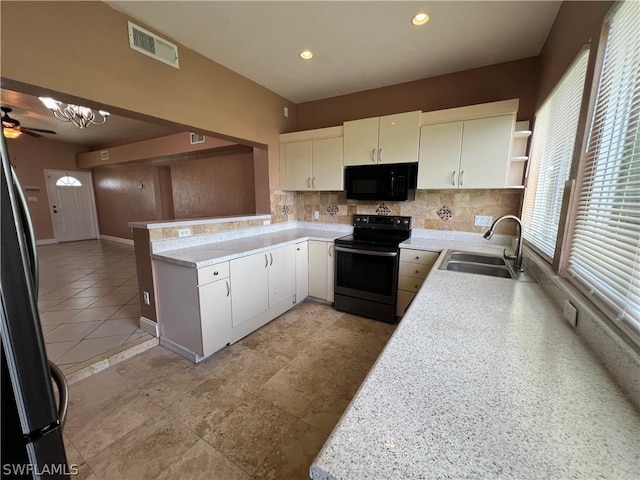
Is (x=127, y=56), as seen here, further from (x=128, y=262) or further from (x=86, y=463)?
(x=128, y=262)

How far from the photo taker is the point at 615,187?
98cm

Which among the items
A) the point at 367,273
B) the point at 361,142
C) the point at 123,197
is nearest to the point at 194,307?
the point at 367,273

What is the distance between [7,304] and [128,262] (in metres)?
5.33

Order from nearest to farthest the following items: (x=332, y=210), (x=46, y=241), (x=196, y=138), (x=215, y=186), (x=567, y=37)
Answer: (x=567, y=37)
(x=332, y=210)
(x=196, y=138)
(x=215, y=186)
(x=46, y=241)

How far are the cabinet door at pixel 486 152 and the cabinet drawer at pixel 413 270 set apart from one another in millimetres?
869

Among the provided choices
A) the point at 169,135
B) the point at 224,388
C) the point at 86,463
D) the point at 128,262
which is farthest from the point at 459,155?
the point at 128,262

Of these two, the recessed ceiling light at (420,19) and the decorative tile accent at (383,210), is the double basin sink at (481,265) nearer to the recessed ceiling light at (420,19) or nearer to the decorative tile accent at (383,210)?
the decorative tile accent at (383,210)

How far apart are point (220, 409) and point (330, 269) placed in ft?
5.79

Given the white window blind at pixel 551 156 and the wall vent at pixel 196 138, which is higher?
the wall vent at pixel 196 138

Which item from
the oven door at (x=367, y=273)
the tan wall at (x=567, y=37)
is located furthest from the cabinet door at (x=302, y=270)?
the tan wall at (x=567, y=37)

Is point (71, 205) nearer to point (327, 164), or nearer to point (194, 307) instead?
point (194, 307)

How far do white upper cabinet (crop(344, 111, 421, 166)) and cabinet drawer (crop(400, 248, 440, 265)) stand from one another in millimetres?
947

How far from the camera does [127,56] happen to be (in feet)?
6.22

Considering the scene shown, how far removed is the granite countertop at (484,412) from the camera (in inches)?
19.7
